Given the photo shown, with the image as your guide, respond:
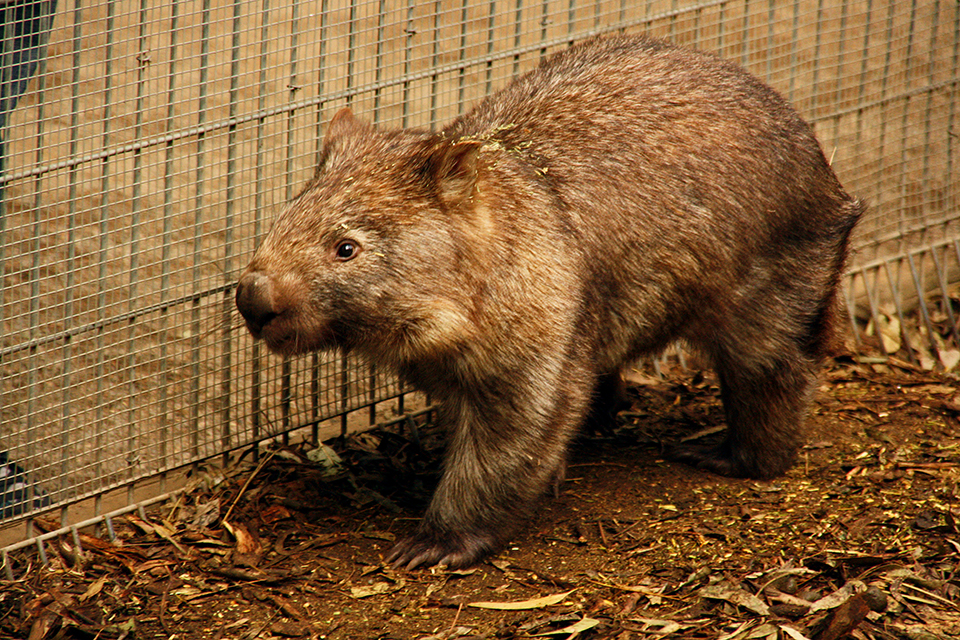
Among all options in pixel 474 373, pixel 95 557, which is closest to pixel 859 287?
pixel 474 373

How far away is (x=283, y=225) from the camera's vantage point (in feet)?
13.2

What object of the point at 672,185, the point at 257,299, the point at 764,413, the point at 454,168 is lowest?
the point at 764,413

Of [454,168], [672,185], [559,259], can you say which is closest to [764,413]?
[672,185]

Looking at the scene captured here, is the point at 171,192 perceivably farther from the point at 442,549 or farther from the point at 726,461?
the point at 726,461

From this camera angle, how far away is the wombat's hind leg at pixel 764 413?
16.0ft

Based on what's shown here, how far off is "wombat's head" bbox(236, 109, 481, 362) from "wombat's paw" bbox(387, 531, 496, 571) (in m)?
0.80

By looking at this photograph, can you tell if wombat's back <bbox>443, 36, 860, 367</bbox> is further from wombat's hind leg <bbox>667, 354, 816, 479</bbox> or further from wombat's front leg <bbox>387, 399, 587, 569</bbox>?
wombat's front leg <bbox>387, 399, 587, 569</bbox>

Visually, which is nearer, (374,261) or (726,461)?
(374,261)

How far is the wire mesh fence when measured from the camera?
4262mm

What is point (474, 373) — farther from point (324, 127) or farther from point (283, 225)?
point (324, 127)

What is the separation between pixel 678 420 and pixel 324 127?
245cm

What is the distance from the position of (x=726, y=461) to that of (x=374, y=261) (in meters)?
2.16

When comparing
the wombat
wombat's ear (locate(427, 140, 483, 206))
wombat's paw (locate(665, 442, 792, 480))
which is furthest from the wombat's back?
wombat's paw (locate(665, 442, 792, 480))

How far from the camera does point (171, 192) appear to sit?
4527 millimetres
